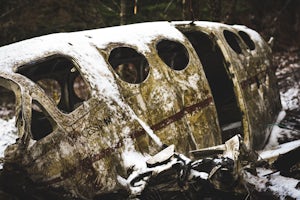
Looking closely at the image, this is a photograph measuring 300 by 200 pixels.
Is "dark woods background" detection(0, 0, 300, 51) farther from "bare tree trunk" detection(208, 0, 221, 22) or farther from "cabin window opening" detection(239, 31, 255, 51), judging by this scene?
"cabin window opening" detection(239, 31, 255, 51)

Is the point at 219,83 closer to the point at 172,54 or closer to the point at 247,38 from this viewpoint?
the point at 247,38

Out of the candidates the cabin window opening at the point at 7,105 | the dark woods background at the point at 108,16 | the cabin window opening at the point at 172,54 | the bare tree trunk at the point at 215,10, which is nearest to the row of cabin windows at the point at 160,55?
the cabin window opening at the point at 172,54

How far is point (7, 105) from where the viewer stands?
12.1 meters

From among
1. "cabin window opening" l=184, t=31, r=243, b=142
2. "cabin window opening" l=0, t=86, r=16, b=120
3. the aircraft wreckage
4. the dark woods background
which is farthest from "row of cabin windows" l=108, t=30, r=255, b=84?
the dark woods background

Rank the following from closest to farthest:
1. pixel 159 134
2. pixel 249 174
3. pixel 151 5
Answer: pixel 159 134, pixel 249 174, pixel 151 5

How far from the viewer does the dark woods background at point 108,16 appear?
1370 centimetres

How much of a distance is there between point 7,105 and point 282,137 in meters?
10.2

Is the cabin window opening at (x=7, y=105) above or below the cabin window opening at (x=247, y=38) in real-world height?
below

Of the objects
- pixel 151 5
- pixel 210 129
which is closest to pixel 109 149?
pixel 210 129

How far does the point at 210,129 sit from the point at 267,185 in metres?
1.01

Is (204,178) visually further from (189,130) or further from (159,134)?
(189,130)

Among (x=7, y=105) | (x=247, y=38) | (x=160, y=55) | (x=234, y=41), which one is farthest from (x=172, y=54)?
(x=7, y=105)

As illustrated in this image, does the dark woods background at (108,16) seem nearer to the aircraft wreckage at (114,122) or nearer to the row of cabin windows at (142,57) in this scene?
the row of cabin windows at (142,57)

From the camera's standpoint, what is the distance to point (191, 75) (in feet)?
14.2
